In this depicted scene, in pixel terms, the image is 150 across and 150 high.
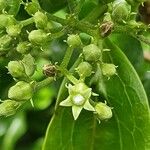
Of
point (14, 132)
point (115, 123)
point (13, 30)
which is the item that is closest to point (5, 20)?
point (13, 30)

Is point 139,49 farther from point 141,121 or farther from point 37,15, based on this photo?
point 37,15

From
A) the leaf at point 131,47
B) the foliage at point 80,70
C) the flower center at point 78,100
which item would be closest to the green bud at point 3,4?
the foliage at point 80,70

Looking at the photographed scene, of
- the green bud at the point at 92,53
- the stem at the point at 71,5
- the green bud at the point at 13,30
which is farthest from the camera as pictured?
the stem at the point at 71,5

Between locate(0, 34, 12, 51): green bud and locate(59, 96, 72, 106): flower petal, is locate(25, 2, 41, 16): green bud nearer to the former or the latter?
locate(0, 34, 12, 51): green bud

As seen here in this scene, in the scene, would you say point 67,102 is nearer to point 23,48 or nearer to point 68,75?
point 68,75

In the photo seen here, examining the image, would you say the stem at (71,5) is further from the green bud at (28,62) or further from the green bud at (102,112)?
the green bud at (102,112)

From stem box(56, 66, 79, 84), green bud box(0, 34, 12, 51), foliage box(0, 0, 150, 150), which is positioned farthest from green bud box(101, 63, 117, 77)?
green bud box(0, 34, 12, 51)
